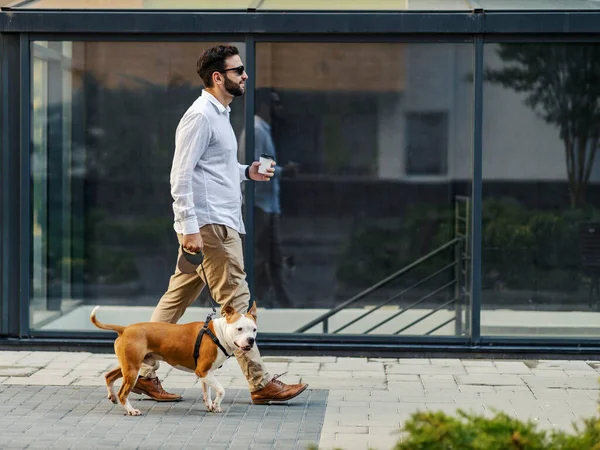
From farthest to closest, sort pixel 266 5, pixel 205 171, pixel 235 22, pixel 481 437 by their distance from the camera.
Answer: pixel 266 5 < pixel 235 22 < pixel 205 171 < pixel 481 437

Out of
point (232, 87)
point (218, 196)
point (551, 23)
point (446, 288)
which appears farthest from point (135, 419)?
point (551, 23)

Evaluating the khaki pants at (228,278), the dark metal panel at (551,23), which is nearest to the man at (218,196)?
the khaki pants at (228,278)

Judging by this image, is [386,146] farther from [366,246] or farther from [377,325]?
[377,325]

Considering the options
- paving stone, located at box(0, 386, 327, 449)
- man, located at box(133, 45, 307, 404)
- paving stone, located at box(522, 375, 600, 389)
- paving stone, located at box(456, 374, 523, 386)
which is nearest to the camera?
paving stone, located at box(0, 386, 327, 449)

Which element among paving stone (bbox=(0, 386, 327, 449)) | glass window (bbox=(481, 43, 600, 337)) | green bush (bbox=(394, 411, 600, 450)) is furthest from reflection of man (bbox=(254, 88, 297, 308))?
green bush (bbox=(394, 411, 600, 450))

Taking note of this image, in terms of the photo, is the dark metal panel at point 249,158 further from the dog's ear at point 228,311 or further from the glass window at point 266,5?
the dog's ear at point 228,311

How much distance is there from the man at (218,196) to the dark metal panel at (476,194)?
7.23 ft

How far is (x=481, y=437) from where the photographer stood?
4.23 metres

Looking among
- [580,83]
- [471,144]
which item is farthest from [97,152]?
[580,83]

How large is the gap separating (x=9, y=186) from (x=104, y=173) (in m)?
0.72

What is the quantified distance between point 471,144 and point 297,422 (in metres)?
3.15

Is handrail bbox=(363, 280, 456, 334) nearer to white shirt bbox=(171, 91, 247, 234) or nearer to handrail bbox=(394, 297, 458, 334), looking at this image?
handrail bbox=(394, 297, 458, 334)

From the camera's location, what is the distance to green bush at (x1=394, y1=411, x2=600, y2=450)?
4223 millimetres

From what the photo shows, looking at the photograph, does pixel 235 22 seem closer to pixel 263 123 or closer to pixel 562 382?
pixel 263 123
